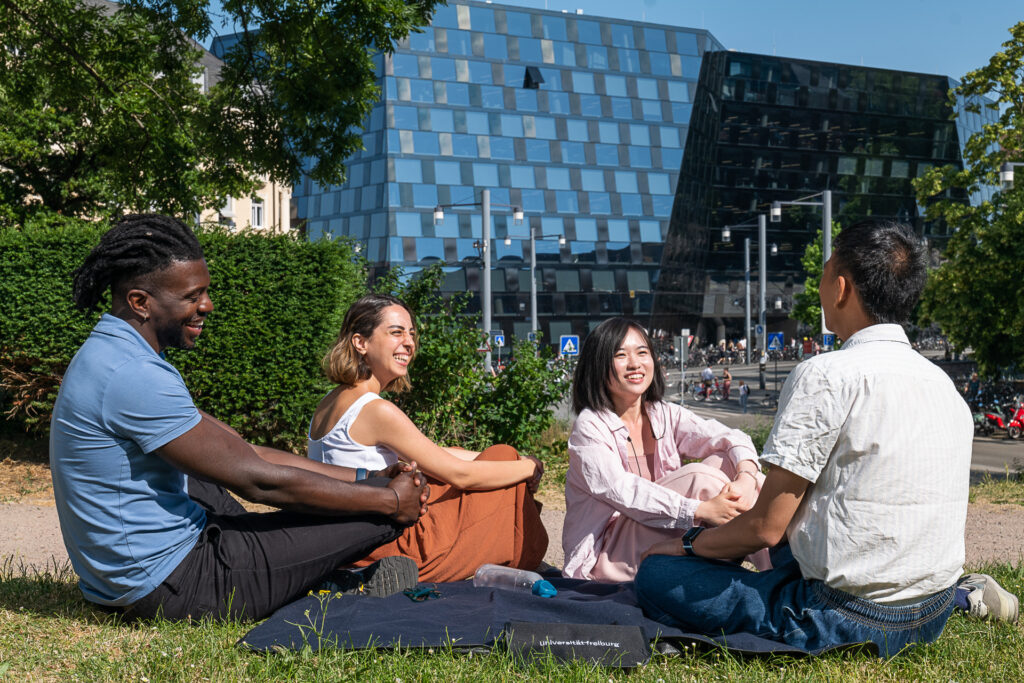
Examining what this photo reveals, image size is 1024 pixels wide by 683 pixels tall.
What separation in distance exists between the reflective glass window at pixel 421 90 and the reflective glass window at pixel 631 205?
44.8ft

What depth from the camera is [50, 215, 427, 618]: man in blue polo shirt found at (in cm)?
334

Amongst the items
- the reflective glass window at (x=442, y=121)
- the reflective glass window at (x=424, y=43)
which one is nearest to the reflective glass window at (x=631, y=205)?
the reflective glass window at (x=442, y=121)

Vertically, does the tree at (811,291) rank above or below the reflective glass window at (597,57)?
below

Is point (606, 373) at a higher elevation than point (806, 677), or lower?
higher

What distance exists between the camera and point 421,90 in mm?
54656

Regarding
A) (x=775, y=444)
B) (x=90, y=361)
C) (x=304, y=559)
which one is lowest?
(x=304, y=559)

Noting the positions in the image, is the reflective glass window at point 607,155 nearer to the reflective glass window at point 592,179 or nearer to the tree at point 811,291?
the reflective glass window at point 592,179

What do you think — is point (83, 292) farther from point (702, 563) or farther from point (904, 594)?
point (904, 594)

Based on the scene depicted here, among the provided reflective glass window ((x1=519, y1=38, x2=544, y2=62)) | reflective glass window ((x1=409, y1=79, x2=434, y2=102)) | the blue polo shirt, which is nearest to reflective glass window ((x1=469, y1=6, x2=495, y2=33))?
reflective glass window ((x1=519, y1=38, x2=544, y2=62))

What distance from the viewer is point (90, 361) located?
3.35 metres

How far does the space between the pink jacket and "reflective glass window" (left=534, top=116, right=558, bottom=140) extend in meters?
54.1

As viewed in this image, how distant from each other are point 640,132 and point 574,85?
521cm

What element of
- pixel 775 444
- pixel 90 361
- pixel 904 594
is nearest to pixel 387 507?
pixel 90 361

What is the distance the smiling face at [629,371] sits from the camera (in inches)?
178
